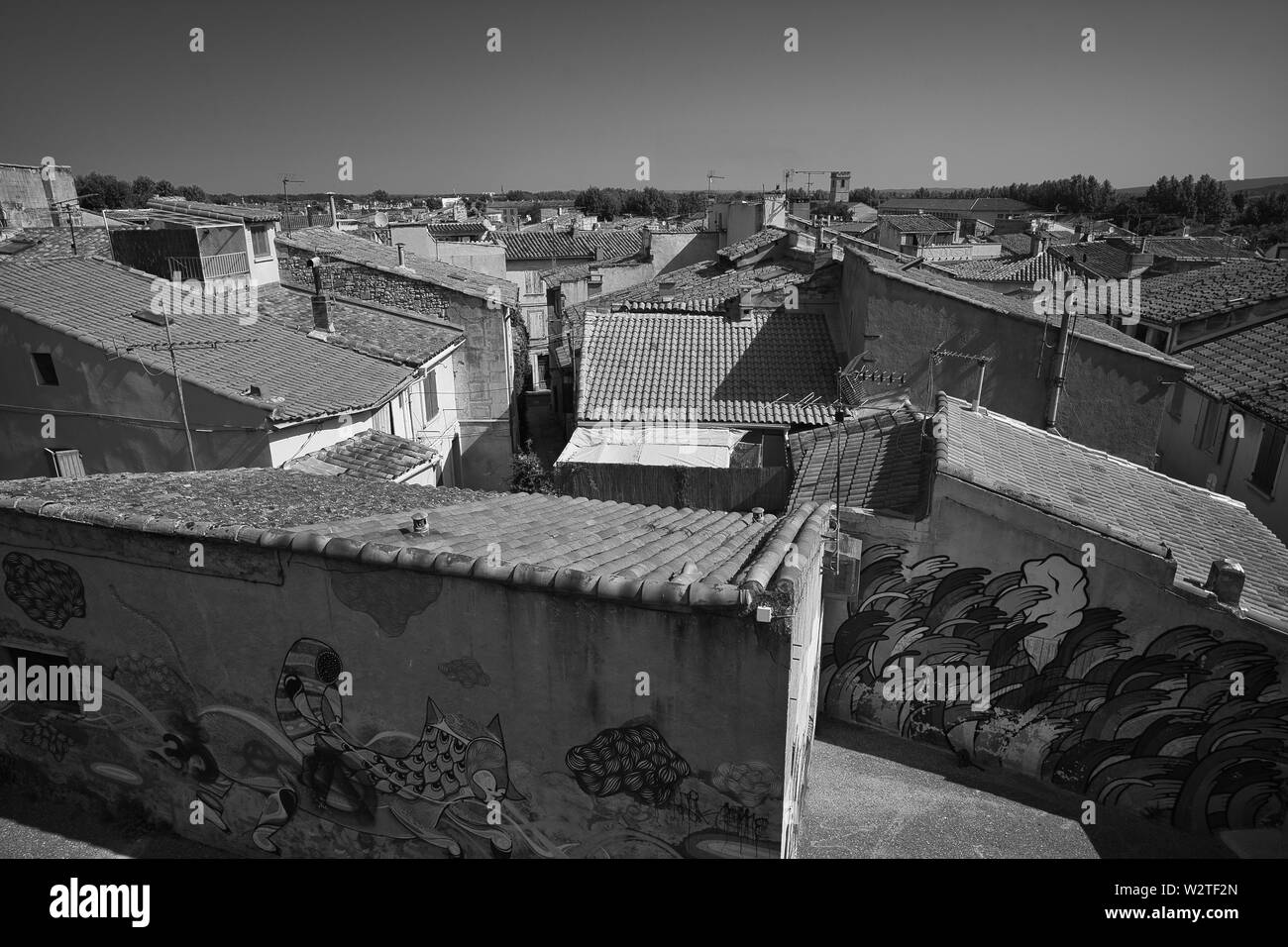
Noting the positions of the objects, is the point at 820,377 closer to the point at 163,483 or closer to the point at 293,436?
the point at 293,436

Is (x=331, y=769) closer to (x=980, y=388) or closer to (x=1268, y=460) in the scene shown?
(x=980, y=388)

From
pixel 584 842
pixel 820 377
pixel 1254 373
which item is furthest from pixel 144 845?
pixel 1254 373

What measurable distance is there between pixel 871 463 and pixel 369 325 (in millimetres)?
11906

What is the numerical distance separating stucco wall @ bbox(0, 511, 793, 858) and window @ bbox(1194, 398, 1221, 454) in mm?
16409

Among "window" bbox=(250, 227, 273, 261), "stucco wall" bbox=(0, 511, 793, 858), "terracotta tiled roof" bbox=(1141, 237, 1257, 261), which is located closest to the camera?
"stucco wall" bbox=(0, 511, 793, 858)

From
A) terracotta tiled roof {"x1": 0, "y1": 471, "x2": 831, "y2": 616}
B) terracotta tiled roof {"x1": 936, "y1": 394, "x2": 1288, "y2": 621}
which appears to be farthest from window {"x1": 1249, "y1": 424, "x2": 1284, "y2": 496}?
terracotta tiled roof {"x1": 0, "y1": 471, "x2": 831, "y2": 616}

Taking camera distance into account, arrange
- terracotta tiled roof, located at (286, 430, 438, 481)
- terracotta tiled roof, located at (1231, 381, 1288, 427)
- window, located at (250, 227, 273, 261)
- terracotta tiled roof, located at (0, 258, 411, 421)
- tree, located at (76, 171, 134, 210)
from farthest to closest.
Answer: tree, located at (76, 171, 134, 210) → window, located at (250, 227, 273, 261) → terracotta tiled roof, located at (1231, 381, 1288, 427) → terracotta tiled roof, located at (0, 258, 411, 421) → terracotta tiled roof, located at (286, 430, 438, 481)

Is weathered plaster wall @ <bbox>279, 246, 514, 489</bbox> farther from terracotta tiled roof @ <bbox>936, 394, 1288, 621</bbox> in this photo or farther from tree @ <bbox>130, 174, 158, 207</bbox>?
tree @ <bbox>130, 174, 158, 207</bbox>

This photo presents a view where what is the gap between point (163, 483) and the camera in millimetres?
8312

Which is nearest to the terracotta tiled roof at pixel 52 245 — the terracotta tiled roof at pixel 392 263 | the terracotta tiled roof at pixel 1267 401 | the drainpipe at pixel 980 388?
the terracotta tiled roof at pixel 392 263

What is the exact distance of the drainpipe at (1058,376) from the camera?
516 inches

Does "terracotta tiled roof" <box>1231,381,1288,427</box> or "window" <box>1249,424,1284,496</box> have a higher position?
"terracotta tiled roof" <box>1231,381,1288,427</box>

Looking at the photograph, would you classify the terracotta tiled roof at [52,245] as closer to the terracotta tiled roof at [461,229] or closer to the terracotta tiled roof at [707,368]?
the terracotta tiled roof at [707,368]

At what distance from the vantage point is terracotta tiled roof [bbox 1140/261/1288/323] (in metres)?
19.7
